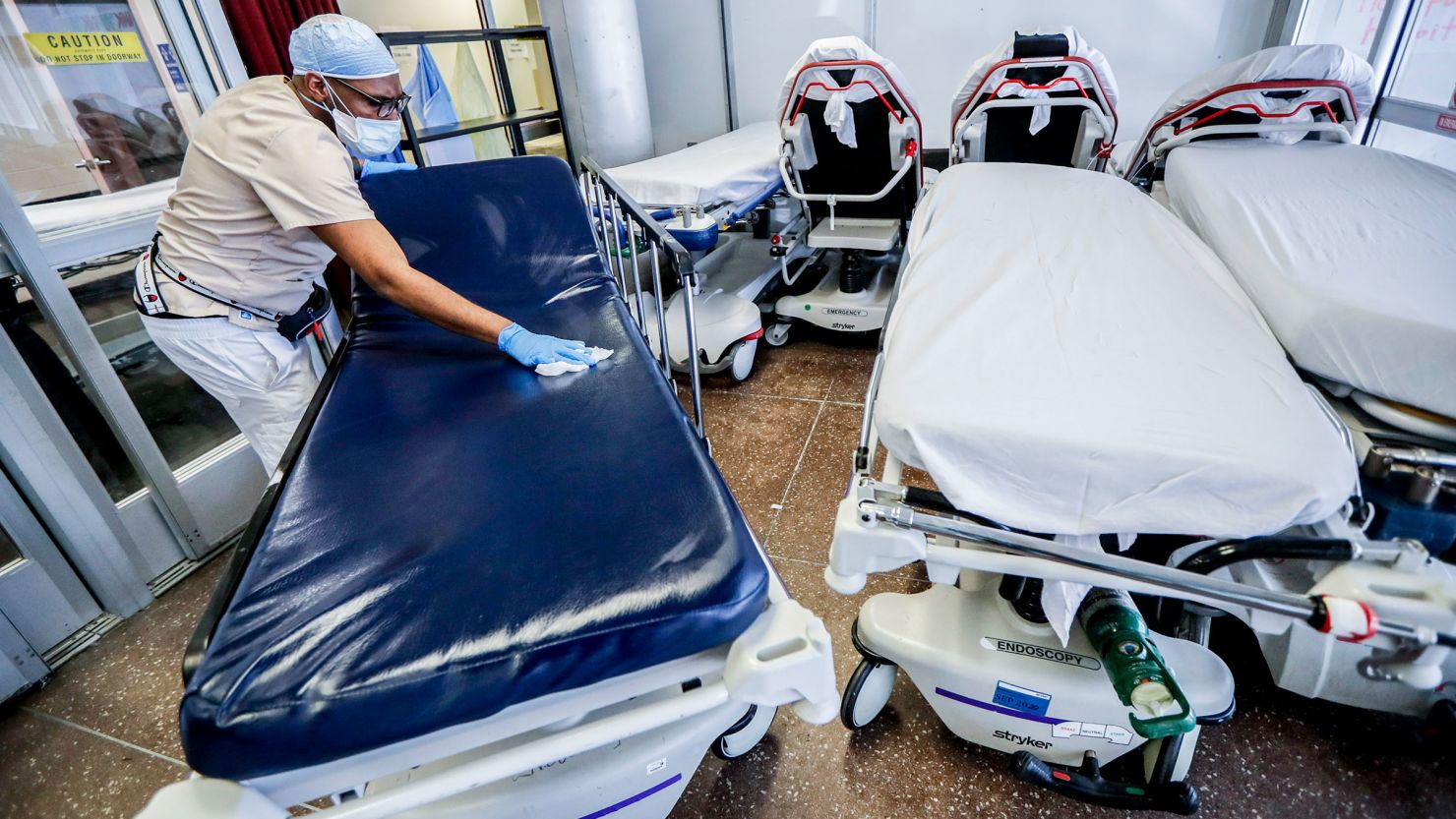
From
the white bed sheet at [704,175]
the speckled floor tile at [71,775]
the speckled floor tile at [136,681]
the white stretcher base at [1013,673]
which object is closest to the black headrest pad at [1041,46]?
the white bed sheet at [704,175]

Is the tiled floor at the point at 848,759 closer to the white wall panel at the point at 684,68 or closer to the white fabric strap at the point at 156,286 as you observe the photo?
the white fabric strap at the point at 156,286

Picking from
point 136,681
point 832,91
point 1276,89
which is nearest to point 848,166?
point 832,91

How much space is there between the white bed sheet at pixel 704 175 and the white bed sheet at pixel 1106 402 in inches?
51.8

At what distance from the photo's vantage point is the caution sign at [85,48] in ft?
6.28

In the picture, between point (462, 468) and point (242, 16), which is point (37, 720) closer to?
point (462, 468)

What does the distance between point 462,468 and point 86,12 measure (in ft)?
6.92

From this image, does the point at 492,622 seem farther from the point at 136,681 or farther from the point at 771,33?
the point at 771,33

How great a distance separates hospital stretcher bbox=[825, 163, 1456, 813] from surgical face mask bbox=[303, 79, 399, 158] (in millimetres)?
1322

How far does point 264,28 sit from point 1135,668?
3376mm

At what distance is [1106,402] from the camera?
0.97 metres

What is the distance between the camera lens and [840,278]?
120 inches

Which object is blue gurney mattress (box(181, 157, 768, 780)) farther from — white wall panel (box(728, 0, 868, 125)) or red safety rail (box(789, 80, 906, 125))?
white wall panel (box(728, 0, 868, 125))

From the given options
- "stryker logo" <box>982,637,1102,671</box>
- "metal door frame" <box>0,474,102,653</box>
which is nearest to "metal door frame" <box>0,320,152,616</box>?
"metal door frame" <box>0,474,102,653</box>

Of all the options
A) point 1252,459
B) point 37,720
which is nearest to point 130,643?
point 37,720
